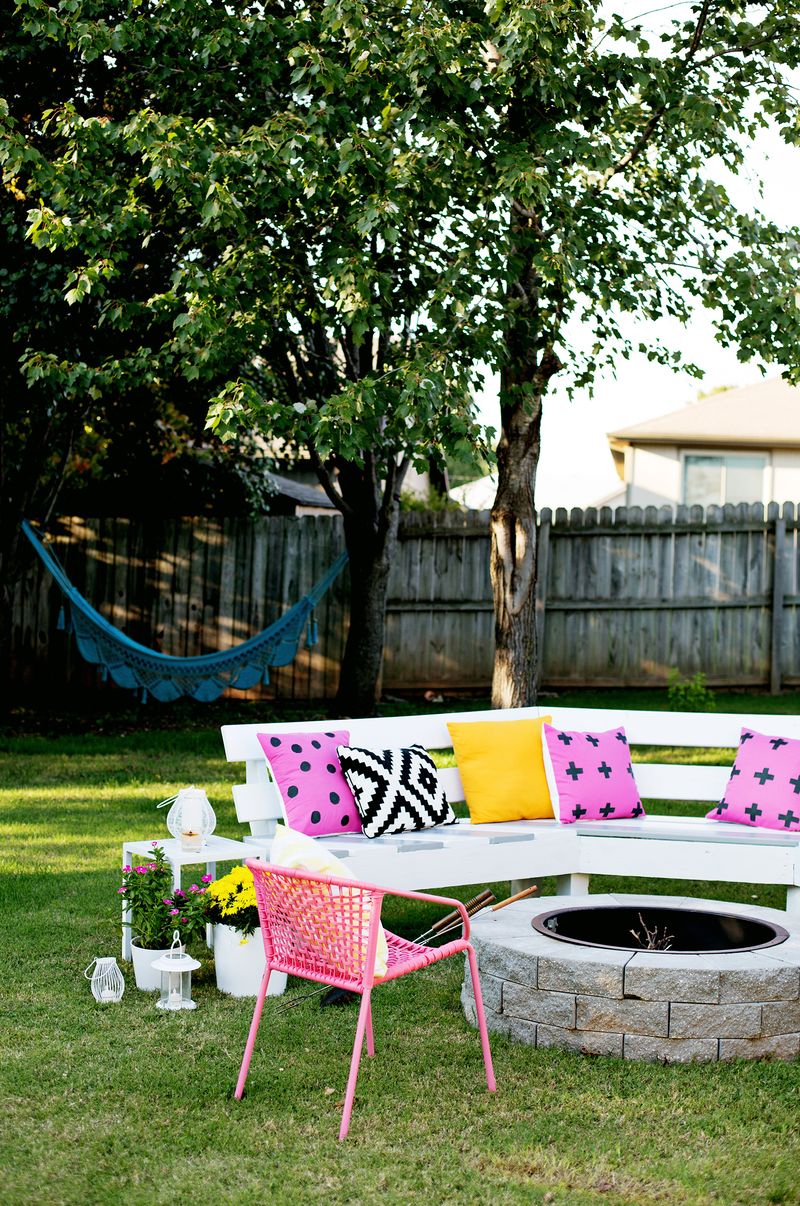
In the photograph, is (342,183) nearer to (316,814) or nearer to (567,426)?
(316,814)

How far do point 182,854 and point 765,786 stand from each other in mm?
2352

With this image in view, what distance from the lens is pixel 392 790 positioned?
4.84 m

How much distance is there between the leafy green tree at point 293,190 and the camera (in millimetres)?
5762

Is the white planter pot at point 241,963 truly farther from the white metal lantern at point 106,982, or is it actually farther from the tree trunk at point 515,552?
the tree trunk at point 515,552

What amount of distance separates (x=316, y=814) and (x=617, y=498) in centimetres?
1940

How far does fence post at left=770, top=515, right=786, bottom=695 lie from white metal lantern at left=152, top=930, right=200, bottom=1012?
765 centimetres

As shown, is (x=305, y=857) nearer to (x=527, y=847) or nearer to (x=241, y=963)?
(x=241, y=963)

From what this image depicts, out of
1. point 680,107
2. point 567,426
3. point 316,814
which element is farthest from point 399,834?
point 567,426

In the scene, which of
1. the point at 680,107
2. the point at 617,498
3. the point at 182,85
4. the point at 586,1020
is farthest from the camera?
the point at 617,498

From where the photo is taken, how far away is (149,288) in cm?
789

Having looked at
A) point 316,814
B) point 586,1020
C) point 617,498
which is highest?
point 617,498

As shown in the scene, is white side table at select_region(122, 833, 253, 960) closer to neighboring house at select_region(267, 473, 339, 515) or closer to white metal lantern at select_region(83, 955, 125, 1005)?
white metal lantern at select_region(83, 955, 125, 1005)

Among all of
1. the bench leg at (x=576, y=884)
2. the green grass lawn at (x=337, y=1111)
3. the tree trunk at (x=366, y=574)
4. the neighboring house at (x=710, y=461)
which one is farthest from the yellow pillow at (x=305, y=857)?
the neighboring house at (x=710, y=461)

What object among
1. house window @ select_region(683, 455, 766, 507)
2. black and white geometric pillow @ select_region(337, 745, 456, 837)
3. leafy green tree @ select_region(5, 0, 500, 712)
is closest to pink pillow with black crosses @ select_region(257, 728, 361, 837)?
black and white geometric pillow @ select_region(337, 745, 456, 837)
